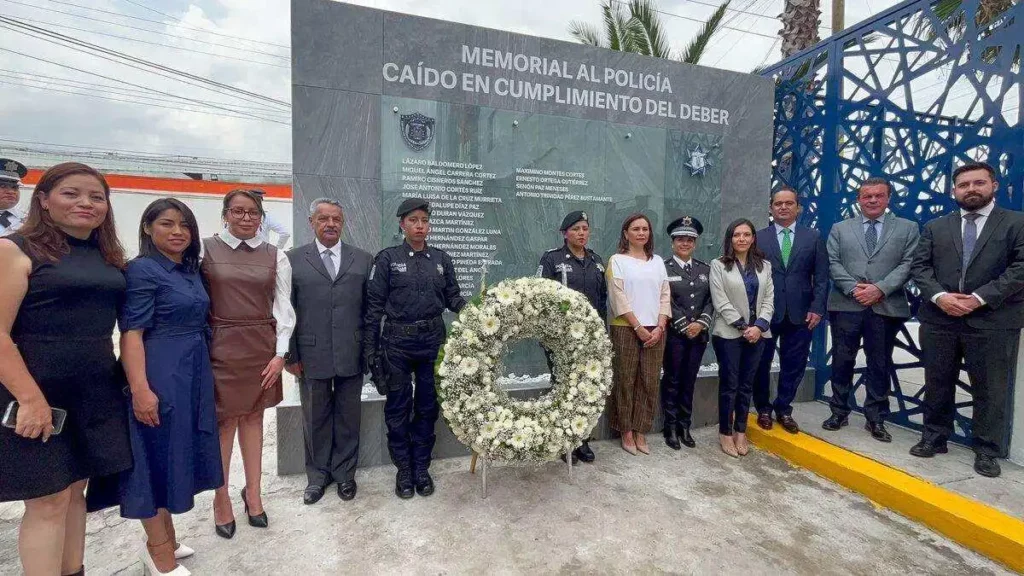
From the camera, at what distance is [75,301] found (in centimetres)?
186

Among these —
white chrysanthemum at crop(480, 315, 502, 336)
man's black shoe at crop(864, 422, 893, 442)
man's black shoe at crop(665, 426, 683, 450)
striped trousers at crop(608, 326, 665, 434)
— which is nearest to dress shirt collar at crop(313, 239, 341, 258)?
white chrysanthemum at crop(480, 315, 502, 336)

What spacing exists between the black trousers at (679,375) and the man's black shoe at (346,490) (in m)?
2.44

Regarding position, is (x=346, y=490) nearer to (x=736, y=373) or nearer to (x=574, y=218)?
(x=574, y=218)

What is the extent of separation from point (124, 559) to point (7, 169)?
3754mm

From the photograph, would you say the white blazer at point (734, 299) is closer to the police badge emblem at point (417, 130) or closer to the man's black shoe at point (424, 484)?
the man's black shoe at point (424, 484)

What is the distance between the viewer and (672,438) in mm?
3883

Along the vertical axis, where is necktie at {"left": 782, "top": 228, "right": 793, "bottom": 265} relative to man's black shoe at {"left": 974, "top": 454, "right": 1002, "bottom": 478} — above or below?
above

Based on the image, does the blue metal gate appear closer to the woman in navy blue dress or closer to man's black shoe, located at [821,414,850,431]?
→ man's black shoe, located at [821,414,850,431]

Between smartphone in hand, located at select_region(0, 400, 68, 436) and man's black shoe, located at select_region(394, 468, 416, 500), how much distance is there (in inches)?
69.3

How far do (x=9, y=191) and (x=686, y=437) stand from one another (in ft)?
19.9

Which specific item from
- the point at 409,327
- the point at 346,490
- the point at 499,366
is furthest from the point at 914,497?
the point at 346,490

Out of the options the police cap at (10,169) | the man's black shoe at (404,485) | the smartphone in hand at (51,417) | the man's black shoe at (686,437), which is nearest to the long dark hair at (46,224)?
the smartphone in hand at (51,417)

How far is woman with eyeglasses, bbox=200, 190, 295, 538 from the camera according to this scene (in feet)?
8.11

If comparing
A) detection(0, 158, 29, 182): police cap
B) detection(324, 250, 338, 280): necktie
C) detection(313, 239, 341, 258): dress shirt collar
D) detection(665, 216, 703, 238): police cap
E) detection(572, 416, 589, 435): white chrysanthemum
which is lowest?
detection(572, 416, 589, 435): white chrysanthemum
